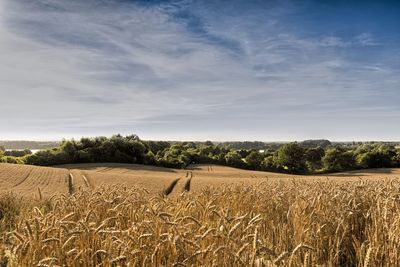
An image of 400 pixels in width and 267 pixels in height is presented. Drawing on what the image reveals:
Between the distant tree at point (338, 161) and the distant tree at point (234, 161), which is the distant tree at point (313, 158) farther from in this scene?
the distant tree at point (234, 161)

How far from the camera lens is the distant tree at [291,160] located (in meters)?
81.0

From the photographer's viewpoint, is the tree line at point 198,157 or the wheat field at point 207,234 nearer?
the wheat field at point 207,234

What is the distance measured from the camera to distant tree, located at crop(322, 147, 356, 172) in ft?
259

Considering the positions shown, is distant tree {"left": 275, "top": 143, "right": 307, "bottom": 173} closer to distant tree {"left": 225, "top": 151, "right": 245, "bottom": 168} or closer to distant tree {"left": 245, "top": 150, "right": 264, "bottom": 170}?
distant tree {"left": 245, "top": 150, "right": 264, "bottom": 170}

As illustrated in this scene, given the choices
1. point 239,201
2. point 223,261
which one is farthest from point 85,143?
point 223,261

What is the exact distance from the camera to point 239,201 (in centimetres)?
909

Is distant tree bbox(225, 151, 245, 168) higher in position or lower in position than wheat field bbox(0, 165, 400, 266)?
lower

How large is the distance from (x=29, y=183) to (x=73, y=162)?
36.5 m

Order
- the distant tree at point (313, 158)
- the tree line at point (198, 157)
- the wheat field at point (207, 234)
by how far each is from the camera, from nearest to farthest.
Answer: the wheat field at point (207, 234) < the tree line at point (198, 157) < the distant tree at point (313, 158)

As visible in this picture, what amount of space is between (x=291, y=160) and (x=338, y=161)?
9759 mm

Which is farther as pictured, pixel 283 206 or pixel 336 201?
pixel 283 206

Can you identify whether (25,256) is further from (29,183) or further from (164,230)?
(29,183)

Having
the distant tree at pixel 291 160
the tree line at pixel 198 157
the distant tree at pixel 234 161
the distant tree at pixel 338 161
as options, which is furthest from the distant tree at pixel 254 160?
the distant tree at pixel 338 161

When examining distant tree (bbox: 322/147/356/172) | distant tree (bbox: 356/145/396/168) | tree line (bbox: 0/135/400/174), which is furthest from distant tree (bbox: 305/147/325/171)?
distant tree (bbox: 356/145/396/168)
